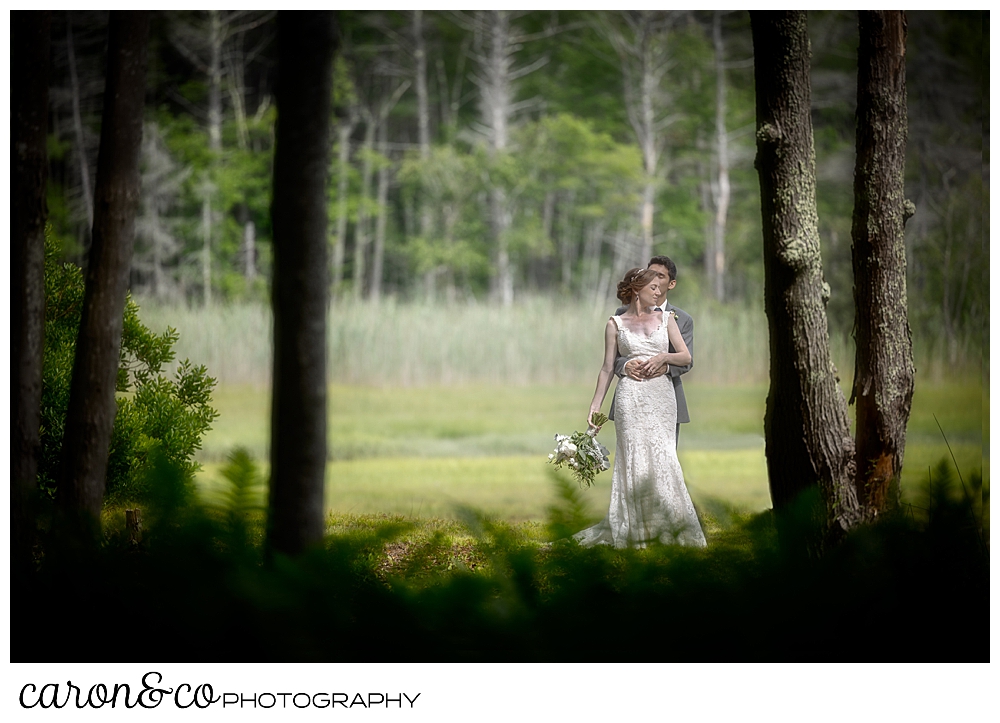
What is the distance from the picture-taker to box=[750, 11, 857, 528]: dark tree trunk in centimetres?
323

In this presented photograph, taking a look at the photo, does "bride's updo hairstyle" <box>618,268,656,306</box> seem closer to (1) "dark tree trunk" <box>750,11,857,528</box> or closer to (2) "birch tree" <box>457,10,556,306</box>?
(1) "dark tree trunk" <box>750,11,857,528</box>

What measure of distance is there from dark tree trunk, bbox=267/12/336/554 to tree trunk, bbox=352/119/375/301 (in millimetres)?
3632

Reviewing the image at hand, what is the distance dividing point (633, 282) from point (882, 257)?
0.90 meters

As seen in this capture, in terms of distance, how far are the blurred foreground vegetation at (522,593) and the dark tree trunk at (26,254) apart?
448 millimetres

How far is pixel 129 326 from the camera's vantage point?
3652 millimetres

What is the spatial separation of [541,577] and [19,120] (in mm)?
2308

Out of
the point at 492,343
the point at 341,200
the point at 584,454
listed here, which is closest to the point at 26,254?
the point at 584,454

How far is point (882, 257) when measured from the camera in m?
3.23

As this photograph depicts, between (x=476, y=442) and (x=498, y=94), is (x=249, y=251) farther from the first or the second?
(x=476, y=442)

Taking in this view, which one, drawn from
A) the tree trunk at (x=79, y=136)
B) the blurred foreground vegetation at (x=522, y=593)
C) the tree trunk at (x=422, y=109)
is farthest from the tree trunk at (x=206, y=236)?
the blurred foreground vegetation at (x=522, y=593)

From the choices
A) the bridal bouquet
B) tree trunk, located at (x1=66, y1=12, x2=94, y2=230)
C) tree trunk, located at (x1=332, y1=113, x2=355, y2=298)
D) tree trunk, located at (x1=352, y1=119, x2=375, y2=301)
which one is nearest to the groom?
the bridal bouquet

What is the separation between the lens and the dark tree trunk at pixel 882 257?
3.21 meters

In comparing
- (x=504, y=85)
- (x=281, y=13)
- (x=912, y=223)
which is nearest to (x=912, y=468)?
(x=912, y=223)

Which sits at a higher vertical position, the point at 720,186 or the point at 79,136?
the point at 720,186
